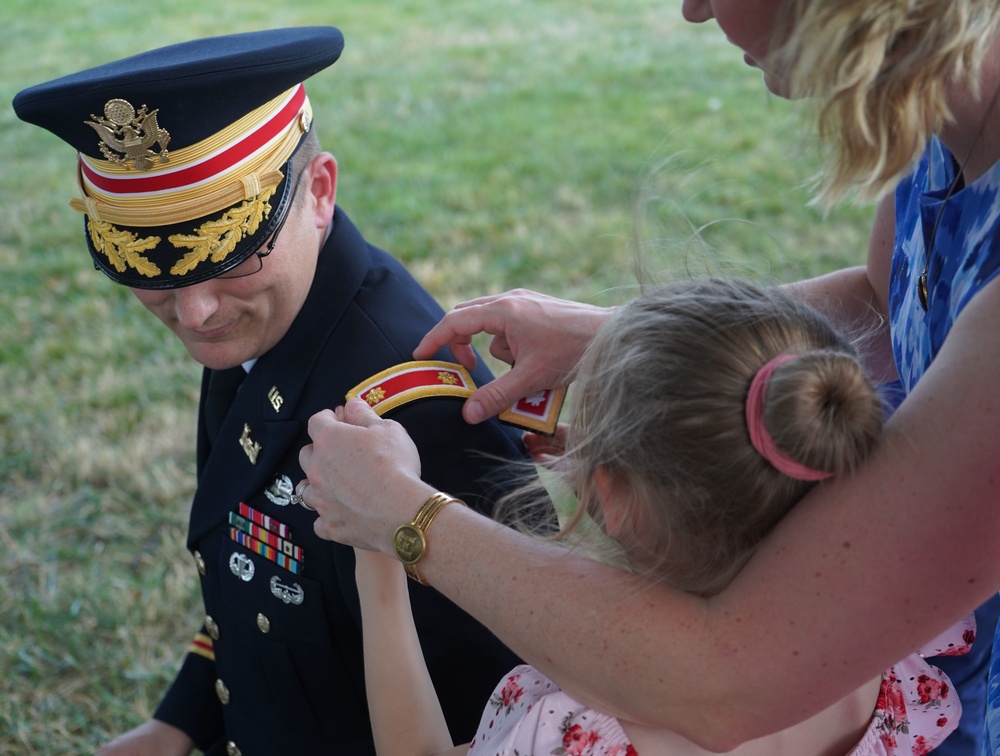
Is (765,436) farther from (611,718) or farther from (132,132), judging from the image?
(132,132)

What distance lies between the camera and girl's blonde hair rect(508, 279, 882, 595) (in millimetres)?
1203

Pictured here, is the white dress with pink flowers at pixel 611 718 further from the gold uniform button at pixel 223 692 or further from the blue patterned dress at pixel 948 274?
the gold uniform button at pixel 223 692

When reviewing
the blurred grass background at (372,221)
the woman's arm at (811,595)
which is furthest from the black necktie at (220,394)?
the woman's arm at (811,595)

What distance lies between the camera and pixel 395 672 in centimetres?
156

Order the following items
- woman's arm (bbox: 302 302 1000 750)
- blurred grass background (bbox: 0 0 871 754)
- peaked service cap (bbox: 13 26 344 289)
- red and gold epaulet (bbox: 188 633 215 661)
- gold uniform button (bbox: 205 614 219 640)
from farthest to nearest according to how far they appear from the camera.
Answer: blurred grass background (bbox: 0 0 871 754), red and gold epaulet (bbox: 188 633 215 661), gold uniform button (bbox: 205 614 219 640), peaked service cap (bbox: 13 26 344 289), woman's arm (bbox: 302 302 1000 750)

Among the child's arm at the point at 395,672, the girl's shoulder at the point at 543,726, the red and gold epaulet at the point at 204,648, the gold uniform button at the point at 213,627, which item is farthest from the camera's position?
the red and gold epaulet at the point at 204,648

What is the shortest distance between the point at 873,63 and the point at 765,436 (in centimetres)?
42

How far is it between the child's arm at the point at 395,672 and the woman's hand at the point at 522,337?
329 millimetres

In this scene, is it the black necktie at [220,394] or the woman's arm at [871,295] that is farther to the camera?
the black necktie at [220,394]

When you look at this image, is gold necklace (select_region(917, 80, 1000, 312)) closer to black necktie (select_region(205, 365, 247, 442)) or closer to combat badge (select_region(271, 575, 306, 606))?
combat badge (select_region(271, 575, 306, 606))

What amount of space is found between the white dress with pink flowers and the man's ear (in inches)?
36.0

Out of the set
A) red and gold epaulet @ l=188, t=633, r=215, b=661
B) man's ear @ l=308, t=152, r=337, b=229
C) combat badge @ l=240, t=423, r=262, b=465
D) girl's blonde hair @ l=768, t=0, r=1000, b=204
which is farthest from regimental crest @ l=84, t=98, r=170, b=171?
red and gold epaulet @ l=188, t=633, r=215, b=661

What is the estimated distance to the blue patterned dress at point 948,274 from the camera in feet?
4.49

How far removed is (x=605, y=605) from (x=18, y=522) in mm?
3211
